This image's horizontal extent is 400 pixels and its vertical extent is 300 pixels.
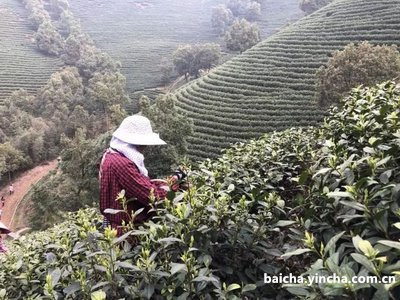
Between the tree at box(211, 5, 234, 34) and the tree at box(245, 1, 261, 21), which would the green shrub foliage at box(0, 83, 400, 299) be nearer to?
the tree at box(211, 5, 234, 34)

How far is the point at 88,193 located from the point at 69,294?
672 inches

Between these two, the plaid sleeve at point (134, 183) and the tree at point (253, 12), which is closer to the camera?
the plaid sleeve at point (134, 183)

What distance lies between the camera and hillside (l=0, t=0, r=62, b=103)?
4488cm

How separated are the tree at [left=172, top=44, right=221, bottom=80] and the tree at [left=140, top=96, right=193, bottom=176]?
27.3 m

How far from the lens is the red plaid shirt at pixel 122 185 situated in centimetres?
250

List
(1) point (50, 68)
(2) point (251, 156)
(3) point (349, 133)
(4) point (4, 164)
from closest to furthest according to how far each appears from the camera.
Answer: (3) point (349, 133), (2) point (251, 156), (4) point (4, 164), (1) point (50, 68)

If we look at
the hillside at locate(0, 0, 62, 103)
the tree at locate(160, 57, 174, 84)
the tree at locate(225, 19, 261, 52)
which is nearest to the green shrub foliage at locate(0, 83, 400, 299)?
the hillside at locate(0, 0, 62, 103)

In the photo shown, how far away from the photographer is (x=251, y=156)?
126 inches

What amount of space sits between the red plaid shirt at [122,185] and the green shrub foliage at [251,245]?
361mm

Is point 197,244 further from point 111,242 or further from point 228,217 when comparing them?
point 111,242

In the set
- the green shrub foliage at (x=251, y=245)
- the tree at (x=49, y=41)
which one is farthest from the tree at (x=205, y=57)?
Result: the green shrub foliage at (x=251, y=245)

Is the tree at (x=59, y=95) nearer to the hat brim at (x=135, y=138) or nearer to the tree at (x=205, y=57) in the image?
the tree at (x=205, y=57)

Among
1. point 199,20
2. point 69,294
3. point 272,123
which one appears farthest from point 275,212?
point 199,20

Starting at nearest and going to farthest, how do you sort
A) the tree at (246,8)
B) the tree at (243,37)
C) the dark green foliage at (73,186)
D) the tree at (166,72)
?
the dark green foliage at (73,186), the tree at (243,37), the tree at (166,72), the tree at (246,8)
